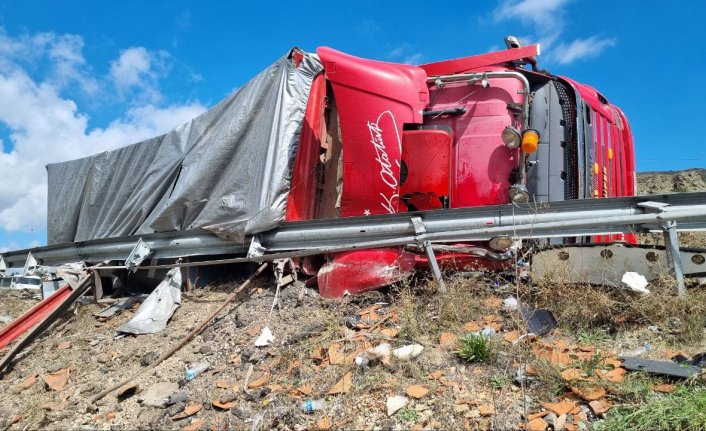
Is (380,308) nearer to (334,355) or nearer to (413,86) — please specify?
(334,355)

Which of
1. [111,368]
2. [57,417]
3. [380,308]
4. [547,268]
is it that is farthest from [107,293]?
[547,268]

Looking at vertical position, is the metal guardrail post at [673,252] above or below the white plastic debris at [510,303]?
above

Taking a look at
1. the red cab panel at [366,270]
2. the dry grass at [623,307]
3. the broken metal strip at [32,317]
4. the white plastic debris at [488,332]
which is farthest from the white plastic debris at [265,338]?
the broken metal strip at [32,317]

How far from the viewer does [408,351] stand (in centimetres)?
325

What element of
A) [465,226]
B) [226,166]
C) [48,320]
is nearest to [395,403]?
[465,226]

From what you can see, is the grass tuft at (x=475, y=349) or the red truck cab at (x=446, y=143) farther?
the red truck cab at (x=446, y=143)

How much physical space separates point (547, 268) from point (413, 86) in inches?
78.9

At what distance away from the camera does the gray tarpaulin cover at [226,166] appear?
4906mm

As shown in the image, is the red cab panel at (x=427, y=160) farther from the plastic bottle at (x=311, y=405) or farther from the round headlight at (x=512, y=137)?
the plastic bottle at (x=311, y=405)

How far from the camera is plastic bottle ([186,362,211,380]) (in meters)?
3.62

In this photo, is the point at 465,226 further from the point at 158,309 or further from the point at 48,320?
the point at 48,320

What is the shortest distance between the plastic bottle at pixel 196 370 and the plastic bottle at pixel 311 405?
3.59ft

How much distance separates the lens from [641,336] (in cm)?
319

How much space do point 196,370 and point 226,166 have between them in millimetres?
2360
